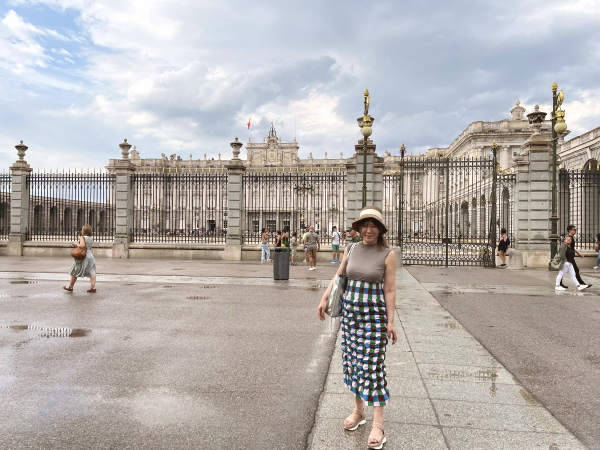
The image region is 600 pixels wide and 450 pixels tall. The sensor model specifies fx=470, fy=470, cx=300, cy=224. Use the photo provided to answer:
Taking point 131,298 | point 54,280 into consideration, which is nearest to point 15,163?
point 54,280

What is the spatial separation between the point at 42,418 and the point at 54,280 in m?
9.83

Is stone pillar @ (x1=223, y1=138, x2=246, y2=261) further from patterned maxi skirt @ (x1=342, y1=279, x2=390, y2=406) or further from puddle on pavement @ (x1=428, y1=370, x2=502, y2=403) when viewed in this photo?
patterned maxi skirt @ (x1=342, y1=279, x2=390, y2=406)

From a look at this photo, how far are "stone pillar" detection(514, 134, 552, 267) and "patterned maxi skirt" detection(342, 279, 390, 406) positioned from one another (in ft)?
54.6

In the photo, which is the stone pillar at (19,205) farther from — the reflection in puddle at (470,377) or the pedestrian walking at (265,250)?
the reflection in puddle at (470,377)

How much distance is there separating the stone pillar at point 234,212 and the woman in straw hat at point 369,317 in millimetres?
17041

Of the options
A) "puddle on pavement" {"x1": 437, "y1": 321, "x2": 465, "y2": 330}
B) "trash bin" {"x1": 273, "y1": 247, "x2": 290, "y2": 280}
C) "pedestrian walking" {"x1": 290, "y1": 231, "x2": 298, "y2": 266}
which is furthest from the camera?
"pedestrian walking" {"x1": 290, "y1": 231, "x2": 298, "y2": 266}

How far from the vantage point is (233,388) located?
4.51 metres

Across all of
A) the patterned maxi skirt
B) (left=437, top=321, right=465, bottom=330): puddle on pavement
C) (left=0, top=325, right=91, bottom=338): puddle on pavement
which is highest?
the patterned maxi skirt

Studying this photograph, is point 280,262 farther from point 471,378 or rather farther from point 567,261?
point 471,378

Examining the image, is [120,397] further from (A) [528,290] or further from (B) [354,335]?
(A) [528,290]

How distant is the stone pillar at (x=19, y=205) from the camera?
22.1 meters

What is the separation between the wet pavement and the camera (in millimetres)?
3504

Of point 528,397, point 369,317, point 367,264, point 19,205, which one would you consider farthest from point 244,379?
point 19,205

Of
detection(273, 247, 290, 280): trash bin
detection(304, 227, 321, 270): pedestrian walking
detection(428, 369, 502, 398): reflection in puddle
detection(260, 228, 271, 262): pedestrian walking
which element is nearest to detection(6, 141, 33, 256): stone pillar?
detection(260, 228, 271, 262): pedestrian walking
